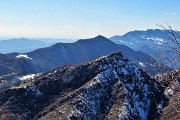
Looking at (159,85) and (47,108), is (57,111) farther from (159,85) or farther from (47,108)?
(159,85)

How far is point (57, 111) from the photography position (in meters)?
72.6

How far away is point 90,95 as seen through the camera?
76.4m

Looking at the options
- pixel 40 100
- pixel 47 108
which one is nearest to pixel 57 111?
pixel 47 108

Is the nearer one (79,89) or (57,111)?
(57,111)

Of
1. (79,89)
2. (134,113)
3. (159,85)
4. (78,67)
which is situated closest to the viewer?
(134,113)

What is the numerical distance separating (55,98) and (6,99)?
11.8 meters

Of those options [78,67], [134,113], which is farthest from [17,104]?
[134,113]

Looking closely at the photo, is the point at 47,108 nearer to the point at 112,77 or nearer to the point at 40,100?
the point at 40,100

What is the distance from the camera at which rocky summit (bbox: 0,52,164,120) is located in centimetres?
7194

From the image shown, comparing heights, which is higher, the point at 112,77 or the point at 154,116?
the point at 112,77

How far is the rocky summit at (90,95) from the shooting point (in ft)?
236

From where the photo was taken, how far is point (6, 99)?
3221 inches

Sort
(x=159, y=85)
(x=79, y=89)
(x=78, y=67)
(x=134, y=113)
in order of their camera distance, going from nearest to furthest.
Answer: (x=134, y=113) → (x=79, y=89) → (x=159, y=85) → (x=78, y=67)

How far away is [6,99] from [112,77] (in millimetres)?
25933
